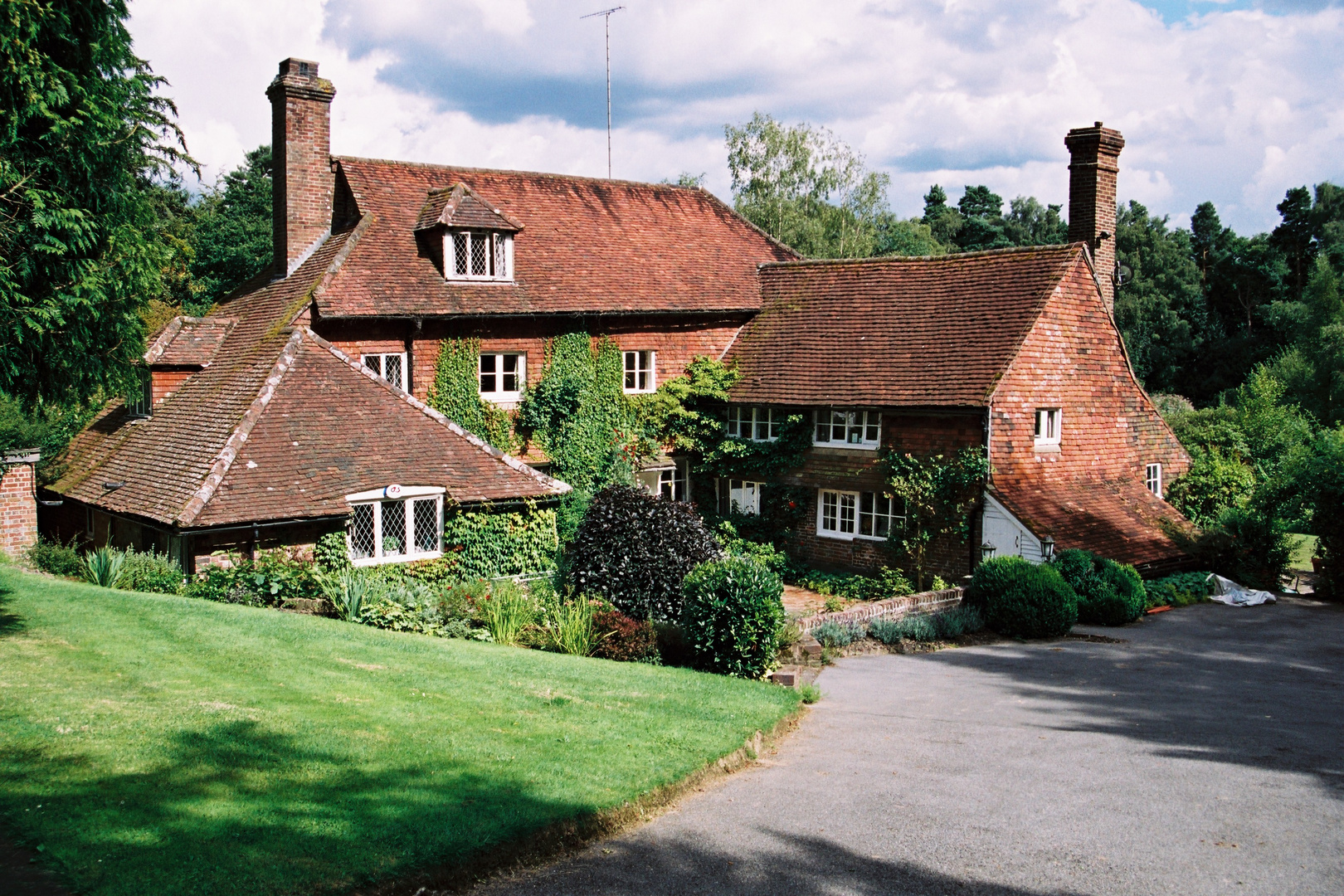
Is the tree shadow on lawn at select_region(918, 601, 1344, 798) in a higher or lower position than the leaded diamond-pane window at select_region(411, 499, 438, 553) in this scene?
lower

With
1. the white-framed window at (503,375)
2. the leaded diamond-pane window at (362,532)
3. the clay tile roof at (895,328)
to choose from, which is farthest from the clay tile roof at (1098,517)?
the leaded diamond-pane window at (362,532)

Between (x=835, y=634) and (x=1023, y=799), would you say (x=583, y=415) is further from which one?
(x=1023, y=799)

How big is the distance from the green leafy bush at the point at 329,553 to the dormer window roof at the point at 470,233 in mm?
8482

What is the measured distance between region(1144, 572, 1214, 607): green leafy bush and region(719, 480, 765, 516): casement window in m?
9.77

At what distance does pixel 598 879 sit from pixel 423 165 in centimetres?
2354

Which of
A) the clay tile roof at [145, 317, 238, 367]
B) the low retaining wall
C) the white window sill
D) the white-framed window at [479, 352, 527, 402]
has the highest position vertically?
the clay tile roof at [145, 317, 238, 367]

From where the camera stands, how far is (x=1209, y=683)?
15125mm

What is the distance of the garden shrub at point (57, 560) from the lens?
18.9 meters

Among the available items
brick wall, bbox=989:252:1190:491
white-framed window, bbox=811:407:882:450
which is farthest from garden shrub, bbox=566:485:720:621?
brick wall, bbox=989:252:1190:491

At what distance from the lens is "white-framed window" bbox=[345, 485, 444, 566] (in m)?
19.1

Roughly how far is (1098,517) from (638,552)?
486 inches

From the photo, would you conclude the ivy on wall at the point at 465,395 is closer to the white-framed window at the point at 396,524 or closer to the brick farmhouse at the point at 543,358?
the brick farmhouse at the point at 543,358

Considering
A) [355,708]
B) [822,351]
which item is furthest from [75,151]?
[822,351]

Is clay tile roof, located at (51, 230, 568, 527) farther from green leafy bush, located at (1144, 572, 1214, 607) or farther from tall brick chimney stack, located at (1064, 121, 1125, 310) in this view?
tall brick chimney stack, located at (1064, 121, 1125, 310)
